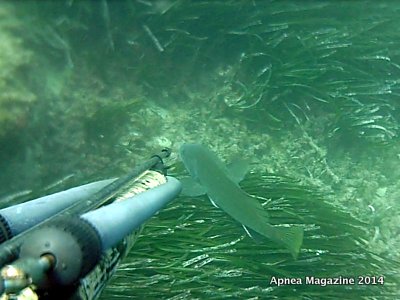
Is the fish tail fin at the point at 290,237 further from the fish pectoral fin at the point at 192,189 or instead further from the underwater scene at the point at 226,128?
the fish pectoral fin at the point at 192,189

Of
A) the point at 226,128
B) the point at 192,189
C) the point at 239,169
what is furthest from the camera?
the point at 226,128

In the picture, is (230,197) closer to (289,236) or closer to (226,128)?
(289,236)

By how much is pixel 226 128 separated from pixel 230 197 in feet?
5.88

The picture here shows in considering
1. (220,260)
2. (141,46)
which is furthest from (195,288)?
(141,46)

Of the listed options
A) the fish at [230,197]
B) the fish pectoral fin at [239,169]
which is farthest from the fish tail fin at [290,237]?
A: the fish pectoral fin at [239,169]

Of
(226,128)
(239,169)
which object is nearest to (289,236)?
(239,169)

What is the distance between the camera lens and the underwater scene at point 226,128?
12.7 feet

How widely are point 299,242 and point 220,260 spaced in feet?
2.34

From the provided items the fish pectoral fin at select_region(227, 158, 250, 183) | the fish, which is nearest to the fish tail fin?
the fish

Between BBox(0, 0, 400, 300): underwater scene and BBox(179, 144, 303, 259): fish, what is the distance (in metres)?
0.01

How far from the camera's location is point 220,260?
3.86 meters

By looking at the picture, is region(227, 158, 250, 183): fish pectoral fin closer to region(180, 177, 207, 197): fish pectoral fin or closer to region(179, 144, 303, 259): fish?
region(179, 144, 303, 259): fish

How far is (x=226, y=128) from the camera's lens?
17.8 ft

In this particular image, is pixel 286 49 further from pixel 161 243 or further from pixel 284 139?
pixel 161 243
